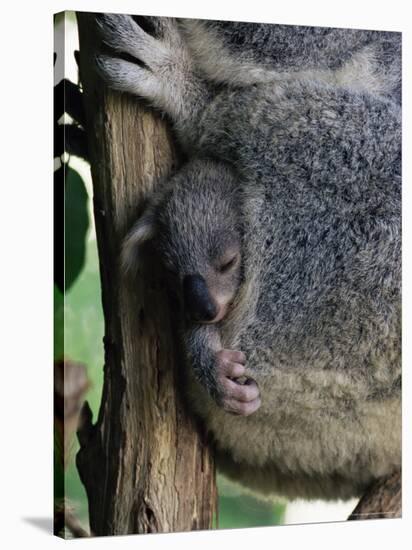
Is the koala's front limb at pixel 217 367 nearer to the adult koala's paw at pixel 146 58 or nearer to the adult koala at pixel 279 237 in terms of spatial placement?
the adult koala at pixel 279 237

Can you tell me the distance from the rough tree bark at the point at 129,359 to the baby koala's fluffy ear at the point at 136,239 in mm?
27

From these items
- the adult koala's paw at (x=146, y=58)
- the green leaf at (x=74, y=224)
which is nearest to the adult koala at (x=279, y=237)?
the adult koala's paw at (x=146, y=58)

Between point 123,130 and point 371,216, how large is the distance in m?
0.94

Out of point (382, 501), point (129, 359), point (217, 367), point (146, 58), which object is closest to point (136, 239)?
point (129, 359)

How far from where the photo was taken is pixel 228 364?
336 centimetres

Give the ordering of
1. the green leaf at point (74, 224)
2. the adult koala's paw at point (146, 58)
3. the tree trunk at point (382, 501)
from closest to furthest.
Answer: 1. the green leaf at point (74, 224)
2. the adult koala's paw at point (146, 58)
3. the tree trunk at point (382, 501)

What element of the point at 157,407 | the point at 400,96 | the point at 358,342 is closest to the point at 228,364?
the point at 157,407

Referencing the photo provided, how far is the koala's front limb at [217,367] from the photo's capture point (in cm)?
334

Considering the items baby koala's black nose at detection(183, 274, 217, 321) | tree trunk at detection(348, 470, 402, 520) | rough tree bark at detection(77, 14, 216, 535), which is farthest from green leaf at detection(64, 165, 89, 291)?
tree trunk at detection(348, 470, 402, 520)

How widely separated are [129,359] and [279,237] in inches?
26.1

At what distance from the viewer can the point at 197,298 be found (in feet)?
10.9

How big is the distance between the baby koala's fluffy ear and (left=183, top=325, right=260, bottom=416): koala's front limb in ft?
0.96

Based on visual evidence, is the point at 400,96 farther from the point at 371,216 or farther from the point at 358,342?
the point at 358,342

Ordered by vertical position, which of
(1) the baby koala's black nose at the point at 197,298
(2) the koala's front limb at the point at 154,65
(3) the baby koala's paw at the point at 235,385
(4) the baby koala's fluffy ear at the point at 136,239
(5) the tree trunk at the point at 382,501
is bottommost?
(5) the tree trunk at the point at 382,501
